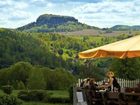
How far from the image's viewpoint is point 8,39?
467 feet

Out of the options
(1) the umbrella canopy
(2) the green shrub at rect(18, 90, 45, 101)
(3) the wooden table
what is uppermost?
(1) the umbrella canopy

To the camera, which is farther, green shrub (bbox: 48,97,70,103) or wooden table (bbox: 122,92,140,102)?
green shrub (bbox: 48,97,70,103)

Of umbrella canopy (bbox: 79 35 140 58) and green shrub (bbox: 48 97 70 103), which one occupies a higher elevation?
umbrella canopy (bbox: 79 35 140 58)

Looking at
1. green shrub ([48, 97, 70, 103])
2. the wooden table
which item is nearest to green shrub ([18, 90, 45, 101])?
green shrub ([48, 97, 70, 103])

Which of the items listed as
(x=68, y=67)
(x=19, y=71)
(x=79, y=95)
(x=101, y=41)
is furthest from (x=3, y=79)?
(x=101, y=41)

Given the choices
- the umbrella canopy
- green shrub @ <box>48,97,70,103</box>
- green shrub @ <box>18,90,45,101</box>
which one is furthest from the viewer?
green shrub @ <box>18,90,45,101</box>

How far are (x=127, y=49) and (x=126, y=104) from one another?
52.9 inches

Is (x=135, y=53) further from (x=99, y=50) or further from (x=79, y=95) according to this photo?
(x=79, y=95)

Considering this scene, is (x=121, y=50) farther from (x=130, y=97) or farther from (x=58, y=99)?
(x=58, y=99)

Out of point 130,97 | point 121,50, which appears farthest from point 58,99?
point 121,50

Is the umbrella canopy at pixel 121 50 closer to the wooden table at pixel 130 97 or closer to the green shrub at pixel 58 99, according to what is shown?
the wooden table at pixel 130 97

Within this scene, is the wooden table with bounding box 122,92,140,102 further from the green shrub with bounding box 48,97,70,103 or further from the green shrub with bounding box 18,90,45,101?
the green shrub with bounding box 18,90,45,101

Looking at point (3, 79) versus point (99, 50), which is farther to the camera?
point (3, 79)

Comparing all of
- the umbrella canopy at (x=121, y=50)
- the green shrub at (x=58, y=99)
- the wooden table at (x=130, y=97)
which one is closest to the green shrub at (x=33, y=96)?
the green shrub at (x=58, y=99)
